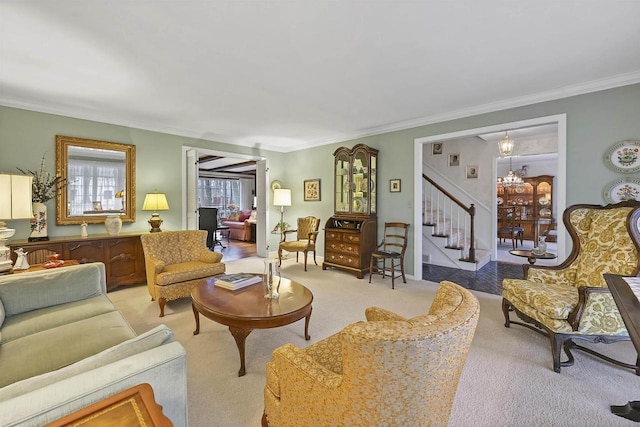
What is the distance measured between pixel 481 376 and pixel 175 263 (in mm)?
3484

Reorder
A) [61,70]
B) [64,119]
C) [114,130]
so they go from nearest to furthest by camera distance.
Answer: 1. [61,70]
2. [64,119]
3. [114,130]

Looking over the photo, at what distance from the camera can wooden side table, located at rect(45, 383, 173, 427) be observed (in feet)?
2.27

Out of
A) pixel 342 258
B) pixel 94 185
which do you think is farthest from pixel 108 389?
pixel 94 185

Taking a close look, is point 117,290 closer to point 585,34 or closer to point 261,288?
point 261,288

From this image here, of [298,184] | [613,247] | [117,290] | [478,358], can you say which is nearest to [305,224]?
[298,184]

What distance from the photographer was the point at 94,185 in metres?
4.14

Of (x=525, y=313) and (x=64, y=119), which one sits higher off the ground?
(x=64, y=119)

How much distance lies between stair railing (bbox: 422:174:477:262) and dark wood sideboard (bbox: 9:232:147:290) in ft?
17.4

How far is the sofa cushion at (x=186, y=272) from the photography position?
3081 millimetres

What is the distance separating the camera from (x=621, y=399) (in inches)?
70.9

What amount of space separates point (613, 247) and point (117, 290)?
5.65 meters

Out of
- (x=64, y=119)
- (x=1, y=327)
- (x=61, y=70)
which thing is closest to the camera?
(x=1, y=327)

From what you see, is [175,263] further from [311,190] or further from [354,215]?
[311,190]

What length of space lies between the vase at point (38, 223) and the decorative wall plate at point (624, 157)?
6.60m
